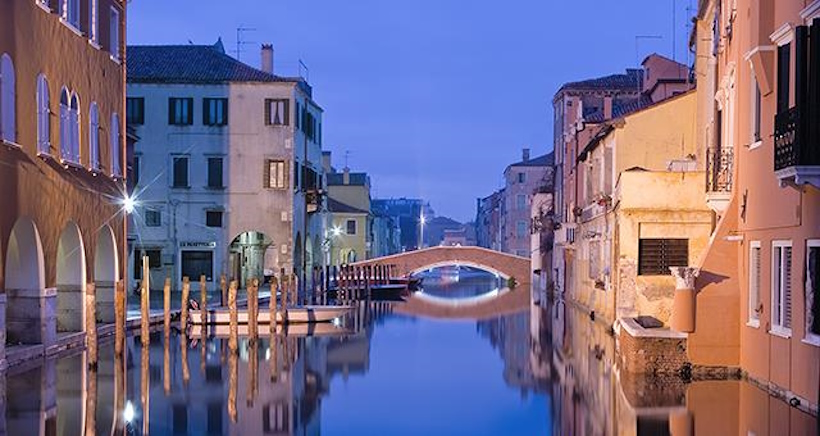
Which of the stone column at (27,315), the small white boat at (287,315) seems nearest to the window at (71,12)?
the stone column at (27,315)

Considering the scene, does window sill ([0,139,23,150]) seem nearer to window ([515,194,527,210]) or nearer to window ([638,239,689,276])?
window ([638,239,689,276])

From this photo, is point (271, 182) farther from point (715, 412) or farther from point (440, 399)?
point (715, 412)

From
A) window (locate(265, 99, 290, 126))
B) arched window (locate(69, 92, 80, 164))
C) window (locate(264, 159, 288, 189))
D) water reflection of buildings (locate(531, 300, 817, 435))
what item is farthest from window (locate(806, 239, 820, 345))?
window (locate(265, 99, 290, 126))

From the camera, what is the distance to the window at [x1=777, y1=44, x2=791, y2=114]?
13.8m

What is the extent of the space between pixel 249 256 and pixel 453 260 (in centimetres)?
1748

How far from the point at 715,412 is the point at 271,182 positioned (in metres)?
30.4

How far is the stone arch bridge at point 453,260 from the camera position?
197 ft

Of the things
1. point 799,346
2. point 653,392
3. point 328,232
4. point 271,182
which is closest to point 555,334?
point 653,392

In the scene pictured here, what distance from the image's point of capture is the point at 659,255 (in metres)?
23.8

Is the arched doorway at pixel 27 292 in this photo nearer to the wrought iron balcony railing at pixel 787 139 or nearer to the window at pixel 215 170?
the wrought iron balcony railing at pixel 787 139

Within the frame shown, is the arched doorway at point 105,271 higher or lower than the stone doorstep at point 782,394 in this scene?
higher

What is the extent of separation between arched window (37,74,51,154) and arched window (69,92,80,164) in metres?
1.54

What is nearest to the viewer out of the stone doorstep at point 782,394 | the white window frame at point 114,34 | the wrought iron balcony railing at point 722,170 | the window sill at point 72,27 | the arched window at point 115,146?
the stone doorstep at point 782,394

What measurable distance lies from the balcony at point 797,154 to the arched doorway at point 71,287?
1396cm
